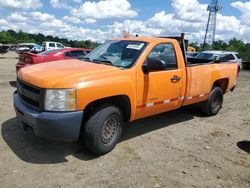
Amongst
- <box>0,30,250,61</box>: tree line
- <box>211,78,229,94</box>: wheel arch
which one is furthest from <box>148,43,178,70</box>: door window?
<box>0,30,250,61</box>: tree line

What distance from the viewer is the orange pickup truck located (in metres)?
4.30

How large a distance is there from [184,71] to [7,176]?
383cm

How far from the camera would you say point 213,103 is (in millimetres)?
7637

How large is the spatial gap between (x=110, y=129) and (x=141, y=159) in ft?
2.30

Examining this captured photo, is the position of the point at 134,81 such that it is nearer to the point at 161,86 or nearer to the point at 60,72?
the point at 161,86

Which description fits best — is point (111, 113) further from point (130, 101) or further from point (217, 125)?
point (217, 125)

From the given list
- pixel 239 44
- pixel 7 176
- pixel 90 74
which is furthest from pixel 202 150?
pixel 239 44

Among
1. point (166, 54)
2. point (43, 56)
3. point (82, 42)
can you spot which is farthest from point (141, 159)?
point (82, 42)

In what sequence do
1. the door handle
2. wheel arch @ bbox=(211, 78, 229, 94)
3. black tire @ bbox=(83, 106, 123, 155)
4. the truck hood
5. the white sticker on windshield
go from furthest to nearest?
wheel arch @ bbox=(211, 78, 229, 94)
the door handle
the white sticker on windshield
black tire @ bbox=(83, 106, 123, 155)
the truck hood

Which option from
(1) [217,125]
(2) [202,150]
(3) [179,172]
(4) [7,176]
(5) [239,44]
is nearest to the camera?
(4) [7,176]

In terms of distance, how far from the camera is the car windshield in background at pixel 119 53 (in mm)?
5359

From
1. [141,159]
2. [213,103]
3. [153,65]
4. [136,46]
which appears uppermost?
[136,46]

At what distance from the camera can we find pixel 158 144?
18.1 feet

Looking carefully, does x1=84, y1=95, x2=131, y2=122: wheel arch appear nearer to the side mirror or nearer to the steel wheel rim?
the steel wheel rim
